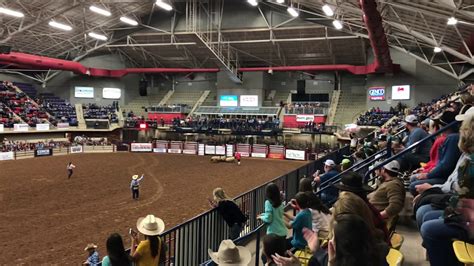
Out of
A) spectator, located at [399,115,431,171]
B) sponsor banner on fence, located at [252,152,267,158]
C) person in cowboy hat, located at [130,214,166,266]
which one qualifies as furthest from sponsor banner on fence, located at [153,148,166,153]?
person in cowboy hat, located at [130,214,166,266]

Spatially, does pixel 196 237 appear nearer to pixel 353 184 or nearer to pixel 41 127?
pixel 353 184

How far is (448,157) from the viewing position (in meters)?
4.70

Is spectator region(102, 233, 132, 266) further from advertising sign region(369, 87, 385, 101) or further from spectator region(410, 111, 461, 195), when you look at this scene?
advertising sign region(369, 87, 385, 101)

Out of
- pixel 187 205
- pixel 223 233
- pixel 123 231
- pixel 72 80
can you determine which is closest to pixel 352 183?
pixel 223 233

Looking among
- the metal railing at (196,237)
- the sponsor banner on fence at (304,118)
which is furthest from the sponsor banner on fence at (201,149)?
the metal railing at (196,237)

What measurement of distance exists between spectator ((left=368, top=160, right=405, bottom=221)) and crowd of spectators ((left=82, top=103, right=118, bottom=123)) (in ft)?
144

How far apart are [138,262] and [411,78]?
37.9 m

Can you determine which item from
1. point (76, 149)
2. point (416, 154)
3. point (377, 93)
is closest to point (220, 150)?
point (76, 149)

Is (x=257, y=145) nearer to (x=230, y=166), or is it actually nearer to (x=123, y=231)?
(x=230, y=166)

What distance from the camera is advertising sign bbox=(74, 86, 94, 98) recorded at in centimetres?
4844

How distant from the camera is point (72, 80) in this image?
1901 inches

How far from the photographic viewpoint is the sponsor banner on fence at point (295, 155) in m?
34.1

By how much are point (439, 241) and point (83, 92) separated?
1992 inches

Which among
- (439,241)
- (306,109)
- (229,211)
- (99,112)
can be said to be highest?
(306,109)
